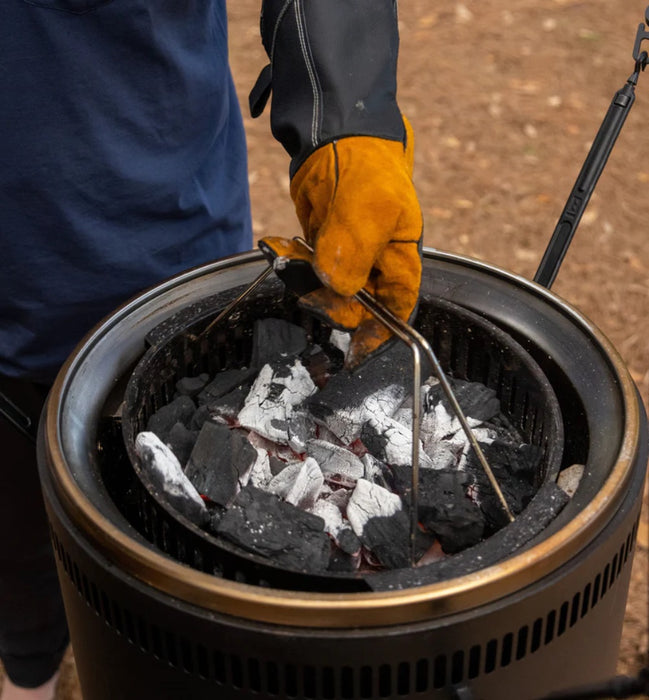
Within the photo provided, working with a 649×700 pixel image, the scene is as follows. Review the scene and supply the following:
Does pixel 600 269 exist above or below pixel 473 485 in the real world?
below

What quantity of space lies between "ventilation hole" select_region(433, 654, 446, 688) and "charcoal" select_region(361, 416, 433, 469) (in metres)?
0.39

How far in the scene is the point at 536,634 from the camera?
48.3 inches

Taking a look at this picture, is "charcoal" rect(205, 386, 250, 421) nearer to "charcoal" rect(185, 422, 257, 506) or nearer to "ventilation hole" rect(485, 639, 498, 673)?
"charcoal" rect(185, 422, 257, 506)

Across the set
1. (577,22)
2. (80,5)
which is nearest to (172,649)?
(80,5)

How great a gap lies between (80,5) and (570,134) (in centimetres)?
343

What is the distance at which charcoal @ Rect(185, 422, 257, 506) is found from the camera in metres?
1.44

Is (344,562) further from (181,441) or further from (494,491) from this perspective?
(181,441)

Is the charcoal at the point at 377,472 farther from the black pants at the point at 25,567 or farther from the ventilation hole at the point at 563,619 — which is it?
the black pants at the point at 25,567

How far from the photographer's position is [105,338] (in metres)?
1.58

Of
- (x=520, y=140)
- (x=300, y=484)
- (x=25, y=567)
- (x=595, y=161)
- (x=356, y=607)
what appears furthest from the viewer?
(x=520, y=140)

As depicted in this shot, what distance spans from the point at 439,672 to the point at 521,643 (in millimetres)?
119

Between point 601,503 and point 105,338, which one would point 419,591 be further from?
point 105,338

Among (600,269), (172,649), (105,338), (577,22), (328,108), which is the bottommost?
(600,269)

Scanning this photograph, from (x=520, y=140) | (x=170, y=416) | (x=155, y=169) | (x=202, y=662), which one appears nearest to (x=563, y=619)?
(x=202, y=662)
